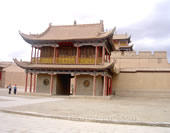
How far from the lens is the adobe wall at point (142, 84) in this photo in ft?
75.3

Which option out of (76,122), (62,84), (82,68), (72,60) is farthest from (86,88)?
(76,122)

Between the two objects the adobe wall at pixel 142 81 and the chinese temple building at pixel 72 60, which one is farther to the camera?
the adobe wall at pixel 142 81

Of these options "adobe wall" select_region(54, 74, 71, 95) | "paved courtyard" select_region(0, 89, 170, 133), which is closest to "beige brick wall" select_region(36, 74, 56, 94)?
"adobe wall" select_region(54, 74, 71, 95)

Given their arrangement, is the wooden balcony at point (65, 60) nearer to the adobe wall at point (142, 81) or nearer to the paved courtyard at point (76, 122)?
the adobe wall at point (142, 81)

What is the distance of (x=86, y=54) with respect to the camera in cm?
2045

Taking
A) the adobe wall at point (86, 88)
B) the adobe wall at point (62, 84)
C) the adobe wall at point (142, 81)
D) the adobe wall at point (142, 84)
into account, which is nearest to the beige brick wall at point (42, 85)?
the adobe wall at point (62, 84)

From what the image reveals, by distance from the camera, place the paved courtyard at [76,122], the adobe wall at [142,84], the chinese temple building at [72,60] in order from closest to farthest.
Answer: the paved courtyard at [76,122], the chinese temple building at [72,60], the adobe wall at [142,84]

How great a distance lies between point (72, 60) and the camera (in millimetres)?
19891

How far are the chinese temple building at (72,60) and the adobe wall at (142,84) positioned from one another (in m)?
4.61

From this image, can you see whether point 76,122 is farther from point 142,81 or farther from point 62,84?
point 142,81

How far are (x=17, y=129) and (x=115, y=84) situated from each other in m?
20.6

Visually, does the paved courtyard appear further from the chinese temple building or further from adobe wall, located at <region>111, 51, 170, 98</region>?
adobe wall, located at <region>111, 51, 170, 98</region>


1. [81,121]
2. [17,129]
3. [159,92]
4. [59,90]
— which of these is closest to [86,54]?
[59,90]

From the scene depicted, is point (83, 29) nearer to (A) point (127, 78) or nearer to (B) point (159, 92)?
(A) point (127, 78)
